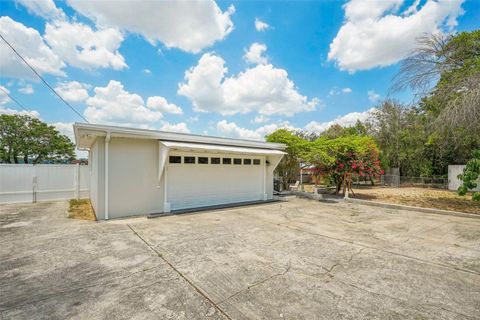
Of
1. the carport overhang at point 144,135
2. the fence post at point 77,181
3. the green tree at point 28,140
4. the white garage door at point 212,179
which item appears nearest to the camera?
the carport overhang at point 144,135

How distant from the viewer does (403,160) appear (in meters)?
21.4

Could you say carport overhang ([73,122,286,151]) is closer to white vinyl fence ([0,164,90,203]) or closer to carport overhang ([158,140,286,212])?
carport overhang ([158,140,286,212])

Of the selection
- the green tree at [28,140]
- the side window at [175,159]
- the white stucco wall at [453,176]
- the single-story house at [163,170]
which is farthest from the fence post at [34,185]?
the white stucco wall at [453,176]

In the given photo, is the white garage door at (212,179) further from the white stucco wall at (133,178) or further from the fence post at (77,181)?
the fence post at (77,181)

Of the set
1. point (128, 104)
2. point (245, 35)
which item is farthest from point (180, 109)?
point (245, 35)

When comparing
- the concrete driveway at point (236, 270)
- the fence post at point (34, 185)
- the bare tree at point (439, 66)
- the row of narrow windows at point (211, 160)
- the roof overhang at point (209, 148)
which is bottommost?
the concrete driveway at point (236, 270)

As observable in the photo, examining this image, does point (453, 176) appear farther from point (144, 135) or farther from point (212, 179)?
point (144, 135)

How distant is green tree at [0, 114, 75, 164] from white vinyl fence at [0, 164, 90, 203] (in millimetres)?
19433

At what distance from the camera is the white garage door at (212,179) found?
8.68 meters

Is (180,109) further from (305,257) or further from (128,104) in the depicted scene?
(305,257)

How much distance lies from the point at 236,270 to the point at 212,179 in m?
6.16

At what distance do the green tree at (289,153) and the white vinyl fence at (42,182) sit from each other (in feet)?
36.6

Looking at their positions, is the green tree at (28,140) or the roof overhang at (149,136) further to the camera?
the green tree at (28,140)

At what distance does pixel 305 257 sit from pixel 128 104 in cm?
1512
